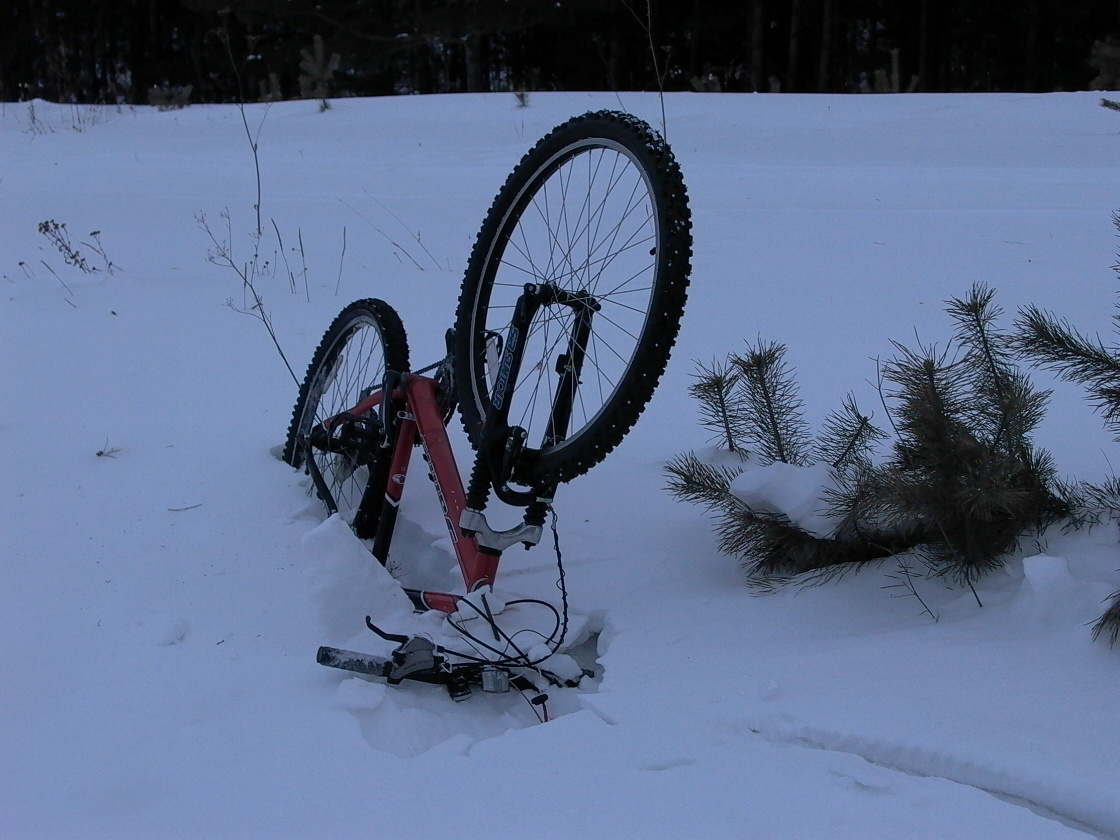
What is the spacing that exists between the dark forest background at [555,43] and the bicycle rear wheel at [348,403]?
13.5m

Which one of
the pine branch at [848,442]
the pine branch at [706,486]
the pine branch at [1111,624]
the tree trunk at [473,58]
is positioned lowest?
the pine branch at [1111,624]

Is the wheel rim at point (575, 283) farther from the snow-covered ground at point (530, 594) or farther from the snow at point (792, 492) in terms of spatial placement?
the snow at point (792, 492)

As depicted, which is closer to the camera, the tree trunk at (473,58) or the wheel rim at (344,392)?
the wheel rim at (344,392)

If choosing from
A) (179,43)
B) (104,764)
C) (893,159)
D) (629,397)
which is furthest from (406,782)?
(179,43)

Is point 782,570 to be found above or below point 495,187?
below

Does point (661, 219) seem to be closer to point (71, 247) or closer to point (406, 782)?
point (406, 782)

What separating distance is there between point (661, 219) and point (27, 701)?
160 cm

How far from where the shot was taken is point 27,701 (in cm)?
194

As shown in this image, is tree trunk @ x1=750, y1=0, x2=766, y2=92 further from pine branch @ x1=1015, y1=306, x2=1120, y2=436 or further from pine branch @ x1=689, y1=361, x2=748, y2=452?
pine branch @ x1=1015, y1=306, x2=1120, y2=436

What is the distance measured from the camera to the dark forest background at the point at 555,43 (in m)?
18.6

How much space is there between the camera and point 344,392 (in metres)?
3.50

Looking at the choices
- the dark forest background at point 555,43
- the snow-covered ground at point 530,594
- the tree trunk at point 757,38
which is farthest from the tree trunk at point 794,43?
the snow-covered ground at point 530,594

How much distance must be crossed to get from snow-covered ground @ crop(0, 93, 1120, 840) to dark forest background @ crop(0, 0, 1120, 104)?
1215cm

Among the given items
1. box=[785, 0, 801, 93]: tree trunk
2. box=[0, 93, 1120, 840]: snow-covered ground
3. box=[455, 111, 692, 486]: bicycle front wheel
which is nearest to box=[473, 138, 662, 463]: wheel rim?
box=[455, 111, 692, 486]: bicycle front wheel
